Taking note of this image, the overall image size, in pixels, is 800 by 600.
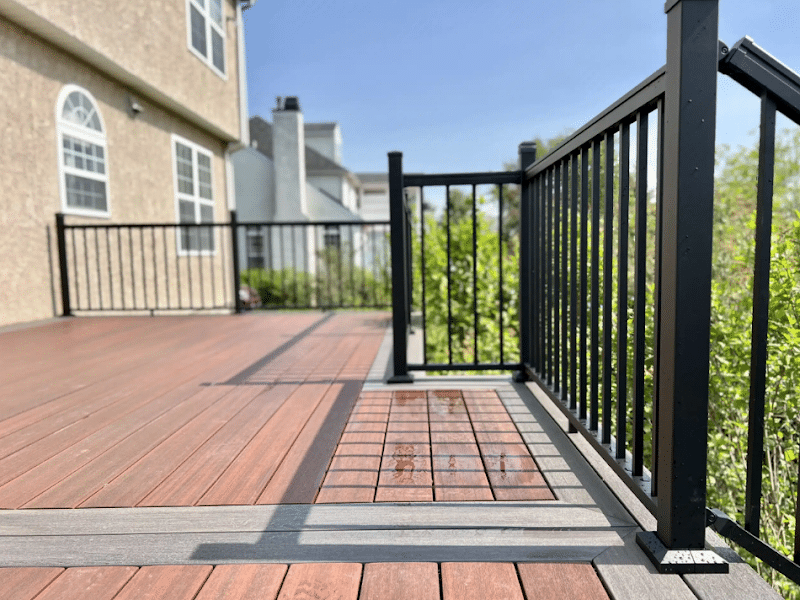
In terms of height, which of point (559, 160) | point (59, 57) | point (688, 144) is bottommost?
point (688, 144)

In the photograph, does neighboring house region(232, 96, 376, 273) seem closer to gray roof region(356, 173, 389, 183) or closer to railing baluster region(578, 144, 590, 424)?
gray roof region(356, 173, 389, 183)

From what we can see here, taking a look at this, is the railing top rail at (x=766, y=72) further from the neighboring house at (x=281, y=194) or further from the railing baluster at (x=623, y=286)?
the neighboring house at (x=281, y=194)

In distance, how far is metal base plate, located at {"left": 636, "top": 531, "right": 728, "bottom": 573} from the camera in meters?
1.00

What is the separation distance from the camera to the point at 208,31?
28.5ft

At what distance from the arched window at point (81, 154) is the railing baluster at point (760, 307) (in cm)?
597

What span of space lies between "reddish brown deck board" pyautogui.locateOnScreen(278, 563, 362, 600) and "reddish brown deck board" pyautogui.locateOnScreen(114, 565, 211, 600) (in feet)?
0.52

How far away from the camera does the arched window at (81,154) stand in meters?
5.55

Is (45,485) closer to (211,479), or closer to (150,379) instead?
(211,479)

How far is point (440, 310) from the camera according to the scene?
520cm

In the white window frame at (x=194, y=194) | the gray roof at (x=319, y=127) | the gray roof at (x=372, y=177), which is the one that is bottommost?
the white window frame at (x=194, y=194)

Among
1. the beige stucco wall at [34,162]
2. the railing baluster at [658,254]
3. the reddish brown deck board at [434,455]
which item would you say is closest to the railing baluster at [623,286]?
the railing baluster at [658,254]

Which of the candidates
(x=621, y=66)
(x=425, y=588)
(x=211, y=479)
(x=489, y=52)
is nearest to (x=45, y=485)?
(x=211, y=479)

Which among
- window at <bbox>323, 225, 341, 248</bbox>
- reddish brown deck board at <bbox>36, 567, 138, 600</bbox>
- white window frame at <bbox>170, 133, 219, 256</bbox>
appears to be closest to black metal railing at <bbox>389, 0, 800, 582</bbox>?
reddish brown deck board at <bbox>36, 567, 138, 600</bbox>

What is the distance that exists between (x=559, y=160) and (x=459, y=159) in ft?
160
